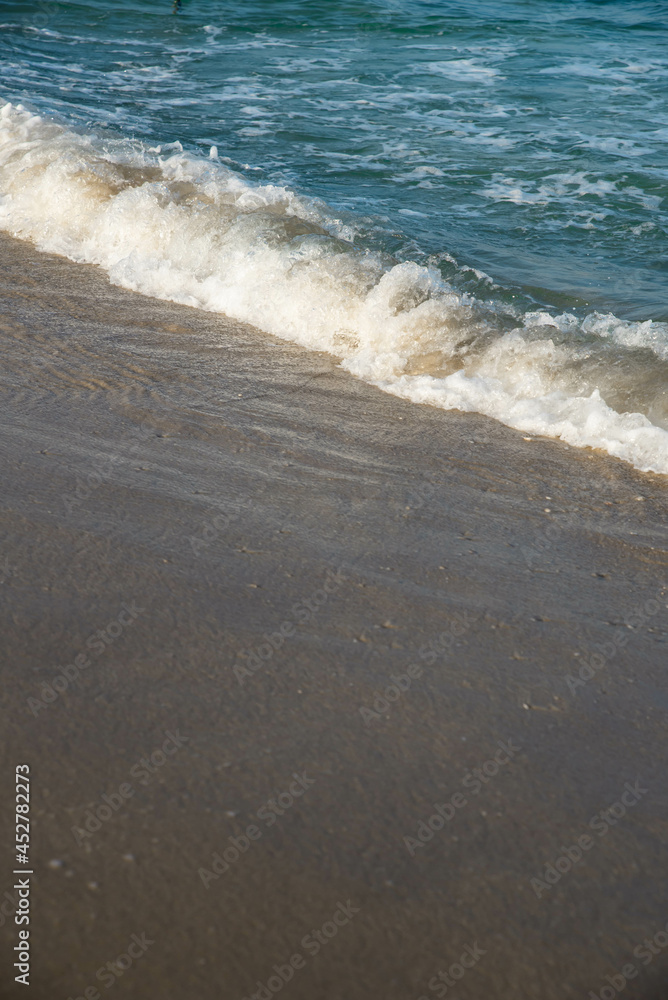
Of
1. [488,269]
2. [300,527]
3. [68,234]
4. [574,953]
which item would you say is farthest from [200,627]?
[68,234]

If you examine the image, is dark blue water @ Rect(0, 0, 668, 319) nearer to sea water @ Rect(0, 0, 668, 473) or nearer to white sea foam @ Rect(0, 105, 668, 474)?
sea water @ Rect(0, 0, 668, 473)

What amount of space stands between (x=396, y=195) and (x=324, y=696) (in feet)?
21.6

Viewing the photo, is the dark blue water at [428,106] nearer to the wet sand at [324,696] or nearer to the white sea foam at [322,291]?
the white sea foam at [322,291]

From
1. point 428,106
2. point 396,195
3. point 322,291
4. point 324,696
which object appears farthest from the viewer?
point 428,106

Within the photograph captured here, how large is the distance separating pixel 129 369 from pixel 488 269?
3021 millimetres

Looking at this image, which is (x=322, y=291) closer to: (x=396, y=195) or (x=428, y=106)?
(x=396, y=195)

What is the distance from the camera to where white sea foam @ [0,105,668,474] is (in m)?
4.62

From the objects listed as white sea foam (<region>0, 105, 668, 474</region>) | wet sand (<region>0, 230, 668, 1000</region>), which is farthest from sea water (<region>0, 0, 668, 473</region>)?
wet sand (<region>0, 230, 668, 1000</region>)

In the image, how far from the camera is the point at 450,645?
2.71 m

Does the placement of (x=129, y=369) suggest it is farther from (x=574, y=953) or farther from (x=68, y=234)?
(x=574, y=953)

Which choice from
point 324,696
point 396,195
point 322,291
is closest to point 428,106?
point 396,195

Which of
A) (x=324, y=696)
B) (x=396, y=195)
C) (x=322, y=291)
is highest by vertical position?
(x=396, y=195)

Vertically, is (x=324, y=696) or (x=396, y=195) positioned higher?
(x=396, y=195)

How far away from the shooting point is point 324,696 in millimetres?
2428
